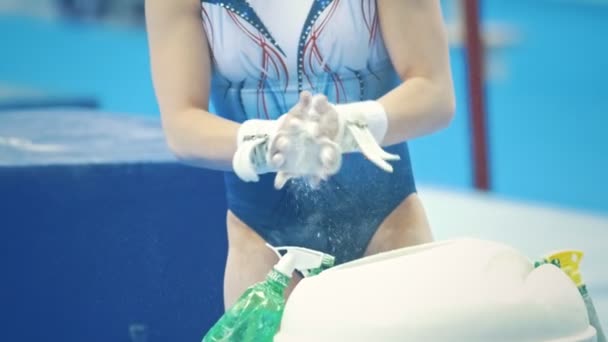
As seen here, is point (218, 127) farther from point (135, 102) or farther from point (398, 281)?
point (135, 102)

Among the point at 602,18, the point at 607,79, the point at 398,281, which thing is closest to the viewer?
the point at 398,281

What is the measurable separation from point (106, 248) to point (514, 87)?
909cm

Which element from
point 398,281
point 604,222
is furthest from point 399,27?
point 604,222

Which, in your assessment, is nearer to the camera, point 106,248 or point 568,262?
point 568,262

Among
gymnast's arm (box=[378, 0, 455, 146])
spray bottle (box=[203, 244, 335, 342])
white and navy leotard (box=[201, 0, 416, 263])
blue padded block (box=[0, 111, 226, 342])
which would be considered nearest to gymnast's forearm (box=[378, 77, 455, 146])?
gymnast's arm (box=[378, 0, 455, 146])

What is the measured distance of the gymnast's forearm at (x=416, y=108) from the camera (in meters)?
1.96

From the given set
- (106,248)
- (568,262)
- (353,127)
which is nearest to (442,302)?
(353,127)

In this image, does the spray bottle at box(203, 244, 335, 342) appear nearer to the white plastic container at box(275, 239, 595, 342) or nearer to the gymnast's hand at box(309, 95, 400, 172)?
the white plastic container at box(275, 239, 595, 342)

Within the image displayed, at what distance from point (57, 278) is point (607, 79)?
9226mm

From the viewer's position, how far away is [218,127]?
1987 millimetres

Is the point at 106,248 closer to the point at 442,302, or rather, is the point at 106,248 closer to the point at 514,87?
the point at 442,302

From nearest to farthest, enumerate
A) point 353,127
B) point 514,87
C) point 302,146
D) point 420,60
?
point 302,146 → point 353,127 → point 420,60 → point 514,87

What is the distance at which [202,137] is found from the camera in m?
2.00

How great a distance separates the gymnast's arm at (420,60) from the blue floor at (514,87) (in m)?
4.28
